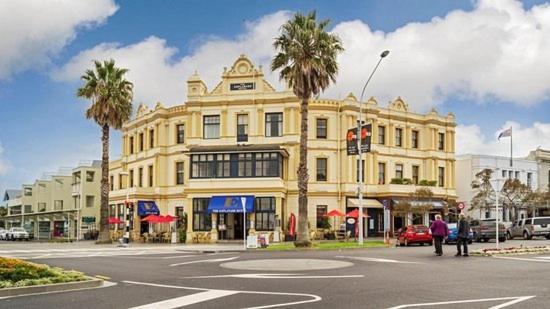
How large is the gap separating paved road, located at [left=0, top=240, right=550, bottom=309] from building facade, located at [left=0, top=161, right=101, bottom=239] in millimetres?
52709

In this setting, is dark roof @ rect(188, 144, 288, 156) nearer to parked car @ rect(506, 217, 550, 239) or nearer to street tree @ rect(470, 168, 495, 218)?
parked car @ rect(506, 217, 550, 239)

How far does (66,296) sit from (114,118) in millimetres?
35102

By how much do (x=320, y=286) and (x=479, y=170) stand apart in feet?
169

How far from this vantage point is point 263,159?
4809 cm

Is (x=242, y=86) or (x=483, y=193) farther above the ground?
(x=242, y=86)

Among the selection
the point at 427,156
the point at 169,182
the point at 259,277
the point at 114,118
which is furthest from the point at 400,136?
the point at 259,277

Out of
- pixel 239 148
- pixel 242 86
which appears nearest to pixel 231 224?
pixel 239 148

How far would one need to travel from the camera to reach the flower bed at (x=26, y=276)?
13336 mm

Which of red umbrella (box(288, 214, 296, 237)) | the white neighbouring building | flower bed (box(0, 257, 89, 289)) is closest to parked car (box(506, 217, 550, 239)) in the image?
the white neighbouring building

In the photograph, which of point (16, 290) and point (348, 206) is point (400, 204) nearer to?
point (348, 206)

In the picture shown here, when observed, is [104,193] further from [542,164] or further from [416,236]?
[542,164]

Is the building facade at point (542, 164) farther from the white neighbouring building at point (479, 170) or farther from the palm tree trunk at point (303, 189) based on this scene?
the palm tree trunk at point (303, 189)

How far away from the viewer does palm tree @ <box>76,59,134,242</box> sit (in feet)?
151

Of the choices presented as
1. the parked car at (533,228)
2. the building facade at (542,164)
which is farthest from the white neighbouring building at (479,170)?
the parked car at (533,228)
